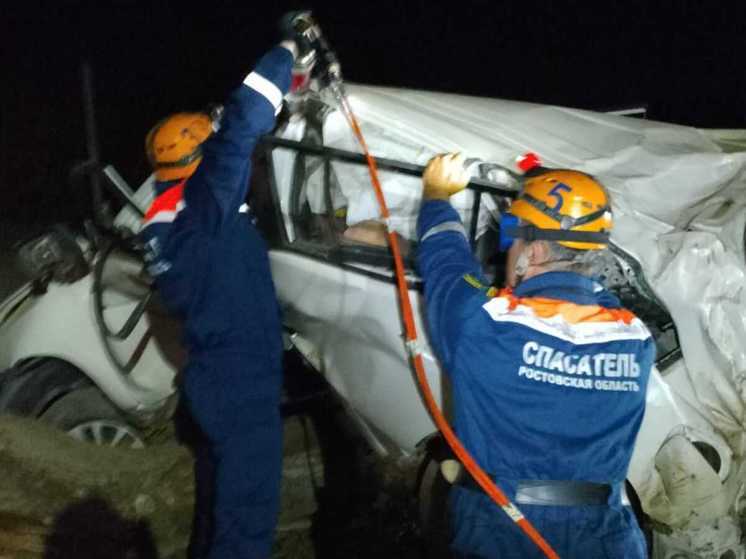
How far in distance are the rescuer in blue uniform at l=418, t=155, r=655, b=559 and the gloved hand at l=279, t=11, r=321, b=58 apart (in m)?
0.93

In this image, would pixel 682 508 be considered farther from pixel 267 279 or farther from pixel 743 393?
pixel 267 279

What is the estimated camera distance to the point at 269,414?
3.31m

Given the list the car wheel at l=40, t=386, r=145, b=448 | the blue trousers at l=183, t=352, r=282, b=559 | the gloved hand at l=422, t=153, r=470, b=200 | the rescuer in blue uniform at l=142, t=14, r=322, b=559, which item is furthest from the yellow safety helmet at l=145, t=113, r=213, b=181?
the car wheel at l=40, t=386, r=145, b=448

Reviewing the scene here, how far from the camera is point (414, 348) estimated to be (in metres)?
2.80

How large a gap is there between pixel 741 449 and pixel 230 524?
188 cm

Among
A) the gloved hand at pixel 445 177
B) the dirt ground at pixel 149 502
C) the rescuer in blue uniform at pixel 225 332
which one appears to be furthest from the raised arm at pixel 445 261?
the dirt ground at pixel 149 502

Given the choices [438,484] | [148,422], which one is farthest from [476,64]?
[438,484]

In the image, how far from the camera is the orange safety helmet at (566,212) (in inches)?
95.0

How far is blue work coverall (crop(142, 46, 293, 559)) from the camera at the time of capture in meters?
3.10

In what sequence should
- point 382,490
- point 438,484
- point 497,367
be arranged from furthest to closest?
point 382,490
point 438,484
point 497,367

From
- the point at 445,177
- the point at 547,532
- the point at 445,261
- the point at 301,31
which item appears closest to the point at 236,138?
the point at 301,31

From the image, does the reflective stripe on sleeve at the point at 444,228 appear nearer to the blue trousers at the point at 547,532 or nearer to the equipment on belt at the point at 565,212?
the equipment on belt at the point at 565,212

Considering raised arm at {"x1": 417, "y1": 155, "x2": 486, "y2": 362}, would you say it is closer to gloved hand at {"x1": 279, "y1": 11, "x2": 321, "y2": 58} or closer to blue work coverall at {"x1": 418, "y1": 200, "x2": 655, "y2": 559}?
blue work coverall at {"x1": 418, "y1": 200, "x2": 655, "y2": 559}

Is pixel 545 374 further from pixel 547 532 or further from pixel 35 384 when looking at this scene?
pixel 35 384
